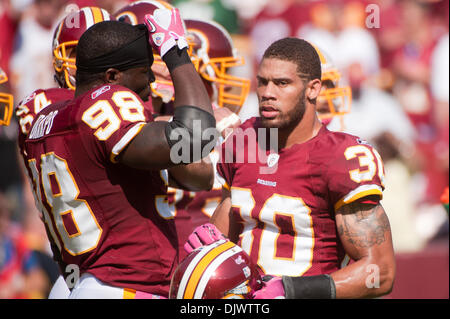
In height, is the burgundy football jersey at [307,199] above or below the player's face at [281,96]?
below

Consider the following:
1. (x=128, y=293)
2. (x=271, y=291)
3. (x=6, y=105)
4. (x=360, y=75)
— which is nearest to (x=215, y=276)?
(x=271, y=291)

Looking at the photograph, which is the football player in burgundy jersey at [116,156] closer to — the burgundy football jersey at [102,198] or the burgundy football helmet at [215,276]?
the burgundy football jersey at [102,198]

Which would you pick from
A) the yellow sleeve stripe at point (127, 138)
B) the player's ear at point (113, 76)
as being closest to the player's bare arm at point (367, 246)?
the yellow sleeve stripe at point (127, 138)

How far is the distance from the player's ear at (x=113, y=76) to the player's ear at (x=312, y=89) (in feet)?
3.22

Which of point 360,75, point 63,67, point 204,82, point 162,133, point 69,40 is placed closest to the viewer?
point 162,133

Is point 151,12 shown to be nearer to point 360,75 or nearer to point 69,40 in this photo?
point 69,40

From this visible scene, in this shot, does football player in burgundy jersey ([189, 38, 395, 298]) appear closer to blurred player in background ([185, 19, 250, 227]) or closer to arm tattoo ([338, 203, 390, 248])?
arm tattoo ([338, 203, 390, 248])

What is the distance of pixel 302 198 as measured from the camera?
3816 mm

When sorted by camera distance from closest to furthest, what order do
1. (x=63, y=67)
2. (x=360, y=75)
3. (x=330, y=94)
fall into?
1. (x=63, y=67)
2. (x=330, y=94)
3. (x=360, y=75)

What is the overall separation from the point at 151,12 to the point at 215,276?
2261 mm

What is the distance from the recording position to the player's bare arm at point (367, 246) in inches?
144

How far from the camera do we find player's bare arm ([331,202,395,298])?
3.66 meters

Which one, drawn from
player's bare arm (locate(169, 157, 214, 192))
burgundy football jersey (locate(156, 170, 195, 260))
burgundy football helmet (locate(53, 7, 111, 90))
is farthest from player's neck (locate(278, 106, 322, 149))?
burgundy football helmet (locate(53, 7, 111, 90))
